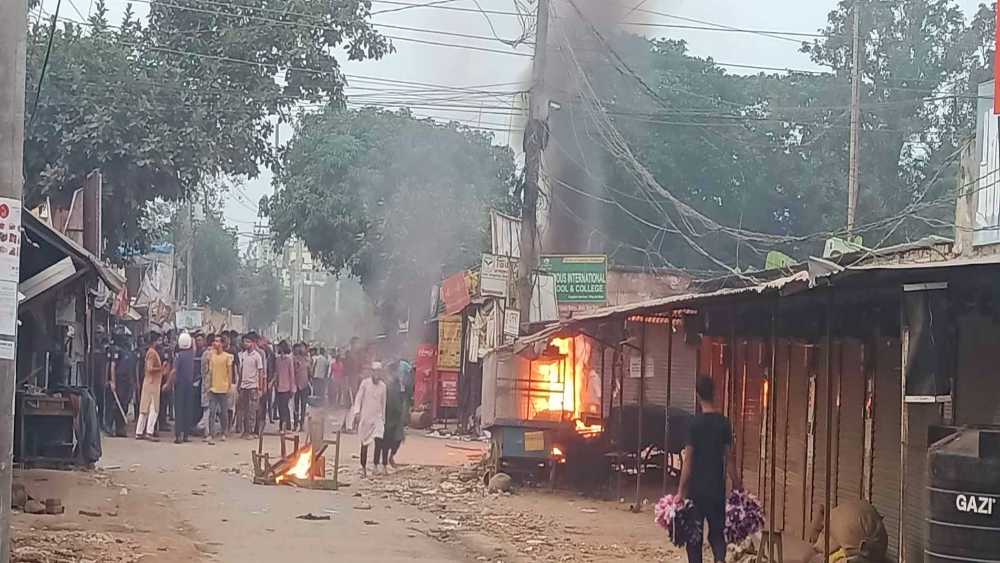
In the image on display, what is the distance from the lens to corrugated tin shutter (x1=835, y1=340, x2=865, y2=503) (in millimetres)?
12664

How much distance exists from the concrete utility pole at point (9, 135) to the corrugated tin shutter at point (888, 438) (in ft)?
25.0

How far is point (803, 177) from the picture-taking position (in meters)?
35.9

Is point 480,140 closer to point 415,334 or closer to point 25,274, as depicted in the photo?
point 415,334

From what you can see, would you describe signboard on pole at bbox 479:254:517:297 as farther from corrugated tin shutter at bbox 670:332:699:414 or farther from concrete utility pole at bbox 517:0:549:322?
corrugated tin shutter at bbox 670:332:699:414

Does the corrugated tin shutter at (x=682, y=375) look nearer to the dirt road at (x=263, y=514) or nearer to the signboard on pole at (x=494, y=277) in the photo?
the signboard on pole at (x=494, y=277)

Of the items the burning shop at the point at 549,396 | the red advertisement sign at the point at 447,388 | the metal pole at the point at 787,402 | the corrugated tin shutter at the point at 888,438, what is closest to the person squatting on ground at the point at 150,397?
the burning shop at the point at 549,396

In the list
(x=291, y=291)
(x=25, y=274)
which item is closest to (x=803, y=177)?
(x=25, y=274)

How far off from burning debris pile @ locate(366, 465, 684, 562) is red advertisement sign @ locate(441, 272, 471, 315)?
11.7m

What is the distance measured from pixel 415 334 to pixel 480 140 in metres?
7.51

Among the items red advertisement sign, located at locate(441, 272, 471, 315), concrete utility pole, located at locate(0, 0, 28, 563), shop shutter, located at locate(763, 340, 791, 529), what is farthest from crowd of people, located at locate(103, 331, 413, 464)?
concrete utility pole, located at locate(0, 0, 28, 563)

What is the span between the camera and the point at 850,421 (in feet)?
42.8

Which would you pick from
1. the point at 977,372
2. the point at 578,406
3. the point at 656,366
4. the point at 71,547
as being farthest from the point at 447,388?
the point at 977,372

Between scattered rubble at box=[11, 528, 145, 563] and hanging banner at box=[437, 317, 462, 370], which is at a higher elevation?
hanging banner at box=[437, 317, 462, 370]

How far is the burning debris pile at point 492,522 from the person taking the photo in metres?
12.9
